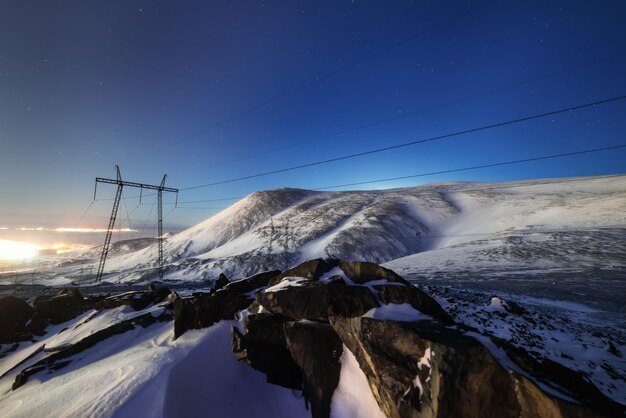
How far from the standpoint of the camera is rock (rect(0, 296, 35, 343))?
2081cm

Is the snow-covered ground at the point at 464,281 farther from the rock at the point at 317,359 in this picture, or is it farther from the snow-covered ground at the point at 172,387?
the rock at the point at 317,359

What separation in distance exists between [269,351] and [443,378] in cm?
683

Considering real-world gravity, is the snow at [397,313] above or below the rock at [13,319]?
above

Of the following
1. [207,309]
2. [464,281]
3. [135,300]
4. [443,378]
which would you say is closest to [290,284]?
[207,309]

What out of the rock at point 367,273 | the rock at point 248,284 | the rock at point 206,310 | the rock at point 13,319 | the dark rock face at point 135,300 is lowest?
the rock at point 13,319

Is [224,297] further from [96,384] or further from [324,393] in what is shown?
[324,393]

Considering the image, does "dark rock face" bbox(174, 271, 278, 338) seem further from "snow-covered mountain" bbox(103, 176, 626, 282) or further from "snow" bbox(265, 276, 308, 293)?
"snow-covered mountain" bbox(103, 176, 626, 282)

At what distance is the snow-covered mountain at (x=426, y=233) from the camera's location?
98.1 ft

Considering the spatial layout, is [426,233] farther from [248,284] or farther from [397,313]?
[397,313]

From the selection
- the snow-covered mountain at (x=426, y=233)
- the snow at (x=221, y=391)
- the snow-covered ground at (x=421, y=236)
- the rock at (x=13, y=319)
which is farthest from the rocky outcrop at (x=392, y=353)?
the rock at (x=13, y=319)

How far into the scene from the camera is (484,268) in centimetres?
2523

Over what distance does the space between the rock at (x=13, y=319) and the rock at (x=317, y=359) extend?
25592 millimetres

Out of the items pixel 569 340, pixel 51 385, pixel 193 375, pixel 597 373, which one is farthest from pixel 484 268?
pixel 51 385

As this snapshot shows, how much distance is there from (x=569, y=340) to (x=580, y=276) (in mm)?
16592
